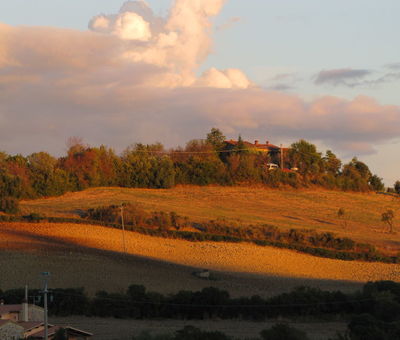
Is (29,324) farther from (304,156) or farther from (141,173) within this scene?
(304,156)

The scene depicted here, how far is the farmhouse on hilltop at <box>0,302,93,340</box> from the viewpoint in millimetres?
31531

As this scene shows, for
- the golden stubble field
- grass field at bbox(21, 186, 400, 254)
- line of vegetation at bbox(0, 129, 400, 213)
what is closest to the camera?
the golden stubble field

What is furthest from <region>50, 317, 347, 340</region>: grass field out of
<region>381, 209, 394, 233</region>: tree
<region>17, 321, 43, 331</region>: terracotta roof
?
<region>381, 209, 394, 233</region>: tree

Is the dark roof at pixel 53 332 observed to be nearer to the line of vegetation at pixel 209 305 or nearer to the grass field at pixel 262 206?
the line of vegetation at pixel 209 305

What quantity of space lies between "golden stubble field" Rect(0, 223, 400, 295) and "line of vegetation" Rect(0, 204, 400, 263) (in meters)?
1.05

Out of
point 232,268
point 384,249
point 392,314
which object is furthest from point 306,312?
point 384,249

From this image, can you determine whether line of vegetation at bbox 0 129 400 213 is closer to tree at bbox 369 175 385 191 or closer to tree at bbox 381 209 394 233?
tree at bbox 369 175 385 191

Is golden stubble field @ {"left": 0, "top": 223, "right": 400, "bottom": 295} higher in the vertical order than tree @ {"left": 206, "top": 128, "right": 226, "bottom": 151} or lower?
lower

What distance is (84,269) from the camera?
49.5 meters

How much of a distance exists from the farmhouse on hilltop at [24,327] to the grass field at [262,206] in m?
30.0

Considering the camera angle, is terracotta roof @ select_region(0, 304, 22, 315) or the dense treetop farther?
the dense treetop

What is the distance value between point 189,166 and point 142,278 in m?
44.7

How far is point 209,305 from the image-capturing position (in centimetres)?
4156

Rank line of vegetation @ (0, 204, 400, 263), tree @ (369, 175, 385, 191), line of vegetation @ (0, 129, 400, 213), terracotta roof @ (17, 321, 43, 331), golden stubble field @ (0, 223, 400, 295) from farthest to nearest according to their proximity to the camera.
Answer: tree @ (369, 175, 385, 191) → line of vegetation @ (0, 129, 400, 213) → line of vegetation @ (0, 204, 400, 263) → golden stubble field @ (0, 223, 400, 295) → terracotta roof @ (17, 321, 43, 331)
